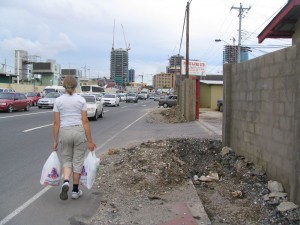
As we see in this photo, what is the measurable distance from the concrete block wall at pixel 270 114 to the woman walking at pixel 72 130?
10.1 feet

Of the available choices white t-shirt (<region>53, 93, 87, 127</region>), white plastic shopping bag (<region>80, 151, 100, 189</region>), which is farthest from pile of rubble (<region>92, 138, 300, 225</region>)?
white t-shirt (<region>53, 93, 87, 127</region>)

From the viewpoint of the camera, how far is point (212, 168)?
348 inches

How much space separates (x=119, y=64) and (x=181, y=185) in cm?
14010

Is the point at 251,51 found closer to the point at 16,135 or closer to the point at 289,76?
the point at 16,135

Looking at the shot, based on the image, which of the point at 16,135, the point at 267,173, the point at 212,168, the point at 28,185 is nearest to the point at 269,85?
the point at 267,173

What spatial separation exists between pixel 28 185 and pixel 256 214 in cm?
406

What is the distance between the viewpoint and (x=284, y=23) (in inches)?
506

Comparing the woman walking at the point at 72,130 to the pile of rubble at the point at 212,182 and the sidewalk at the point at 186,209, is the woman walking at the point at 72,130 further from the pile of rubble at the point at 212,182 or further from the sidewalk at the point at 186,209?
the sidewalk at the point at 186,209

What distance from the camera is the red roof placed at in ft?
37.3

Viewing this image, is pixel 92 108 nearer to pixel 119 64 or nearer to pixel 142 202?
pixel 142 202

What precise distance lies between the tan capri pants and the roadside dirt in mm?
719

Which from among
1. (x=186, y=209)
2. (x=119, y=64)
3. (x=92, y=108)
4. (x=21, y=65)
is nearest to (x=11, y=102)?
(x=92, y=108)

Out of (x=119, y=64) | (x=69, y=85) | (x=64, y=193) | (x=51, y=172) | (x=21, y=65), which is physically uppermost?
(x=119, y=64)

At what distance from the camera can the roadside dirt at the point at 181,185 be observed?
562cm
